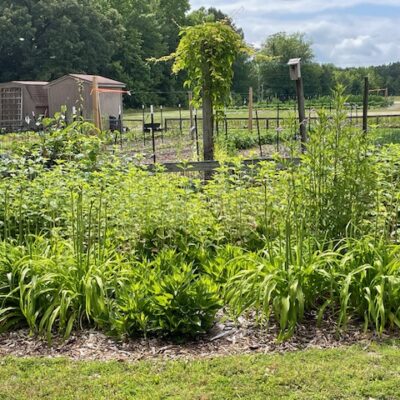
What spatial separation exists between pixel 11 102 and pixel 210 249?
24590 mm

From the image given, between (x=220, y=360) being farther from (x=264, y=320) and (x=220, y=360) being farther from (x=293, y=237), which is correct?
(x=293, y=237)

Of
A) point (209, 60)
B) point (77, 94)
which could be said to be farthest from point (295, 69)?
point (77, 94)

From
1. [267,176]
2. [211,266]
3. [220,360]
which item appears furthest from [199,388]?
[267,176]

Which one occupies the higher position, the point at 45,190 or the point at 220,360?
the point at 45,190

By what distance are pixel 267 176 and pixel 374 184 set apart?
3.24 feet

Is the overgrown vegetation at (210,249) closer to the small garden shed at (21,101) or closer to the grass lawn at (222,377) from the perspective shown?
the grass lawn at (222,377)

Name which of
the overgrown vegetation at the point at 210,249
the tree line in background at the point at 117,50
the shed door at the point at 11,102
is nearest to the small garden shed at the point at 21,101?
the shed door at the point at 11,102

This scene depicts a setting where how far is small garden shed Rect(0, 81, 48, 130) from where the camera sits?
86.3ft

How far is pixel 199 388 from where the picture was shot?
106 inches

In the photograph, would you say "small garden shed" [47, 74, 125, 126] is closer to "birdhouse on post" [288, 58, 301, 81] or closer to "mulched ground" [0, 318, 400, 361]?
"birdhouse on post" [288, 58, 301, 81]

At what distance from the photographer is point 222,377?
2.78 metres

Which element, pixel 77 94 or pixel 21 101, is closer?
pixel 77 94

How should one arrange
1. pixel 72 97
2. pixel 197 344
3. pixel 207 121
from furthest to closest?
pixel 72 97
pixel 207 121
pixel 197 344

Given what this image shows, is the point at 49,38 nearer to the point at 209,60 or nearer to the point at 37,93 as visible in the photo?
the point at 37,93
